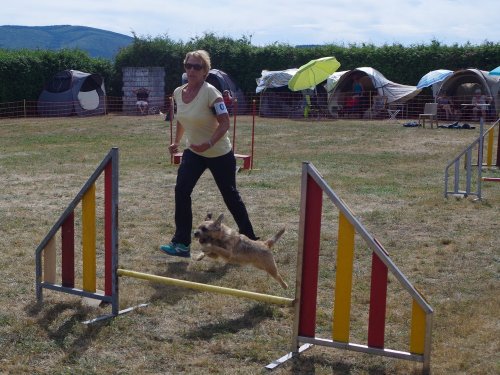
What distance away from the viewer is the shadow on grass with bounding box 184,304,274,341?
4367mm

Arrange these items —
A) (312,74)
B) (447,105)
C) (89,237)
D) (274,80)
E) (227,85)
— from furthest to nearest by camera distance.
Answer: (227,85) < (274,80) < (312,74) < (447,105) < (89,237)

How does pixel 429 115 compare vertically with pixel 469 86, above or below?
below

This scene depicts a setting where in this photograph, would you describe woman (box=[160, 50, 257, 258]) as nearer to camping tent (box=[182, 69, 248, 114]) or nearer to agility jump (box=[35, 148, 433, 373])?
agility jump (box=[35, 148, 433, 373])

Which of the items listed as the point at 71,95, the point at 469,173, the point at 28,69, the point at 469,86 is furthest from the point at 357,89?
the point at 469,173

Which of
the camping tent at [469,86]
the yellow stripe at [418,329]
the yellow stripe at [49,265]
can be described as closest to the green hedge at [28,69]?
the camping tent at [469,86]

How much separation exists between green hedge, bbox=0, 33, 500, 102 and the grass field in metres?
14.9

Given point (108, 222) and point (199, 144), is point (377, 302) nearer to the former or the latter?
point (108, 222)

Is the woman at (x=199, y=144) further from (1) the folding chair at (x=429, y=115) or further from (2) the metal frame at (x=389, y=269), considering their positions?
(1) the folding chair at (x=429, y=115)

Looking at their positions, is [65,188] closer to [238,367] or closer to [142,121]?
[238,367]

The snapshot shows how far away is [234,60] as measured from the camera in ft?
98.7

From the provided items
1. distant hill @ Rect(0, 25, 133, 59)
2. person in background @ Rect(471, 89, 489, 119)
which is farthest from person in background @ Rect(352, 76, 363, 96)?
distant hill @ Rect(0, 25, 133, 59)

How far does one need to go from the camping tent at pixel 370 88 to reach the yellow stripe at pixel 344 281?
21.8 m

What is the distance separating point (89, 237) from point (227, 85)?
23273 mm

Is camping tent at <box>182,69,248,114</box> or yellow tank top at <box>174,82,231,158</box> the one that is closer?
yellow tank top at <box>174,82,231,158</box>
